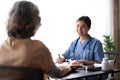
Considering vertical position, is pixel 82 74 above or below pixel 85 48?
below

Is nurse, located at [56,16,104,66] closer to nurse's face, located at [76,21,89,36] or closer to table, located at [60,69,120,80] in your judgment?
nurse's face, located at [76,21,89,36]

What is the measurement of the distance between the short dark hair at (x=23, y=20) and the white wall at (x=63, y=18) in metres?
1.61

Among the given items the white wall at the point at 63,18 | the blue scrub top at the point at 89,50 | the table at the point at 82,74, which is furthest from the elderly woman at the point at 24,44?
the white wall at the point at 63,18

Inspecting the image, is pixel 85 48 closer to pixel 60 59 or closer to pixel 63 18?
pixel 60 59

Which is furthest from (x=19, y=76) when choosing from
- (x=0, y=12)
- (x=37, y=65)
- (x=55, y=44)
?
(x=55, y=44)

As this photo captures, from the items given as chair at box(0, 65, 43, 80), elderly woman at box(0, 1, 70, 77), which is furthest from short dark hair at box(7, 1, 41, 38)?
chair at box(0, 65, 43, 80)

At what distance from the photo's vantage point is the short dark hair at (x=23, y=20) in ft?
5.44

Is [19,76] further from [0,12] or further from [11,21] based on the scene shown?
[0,12]

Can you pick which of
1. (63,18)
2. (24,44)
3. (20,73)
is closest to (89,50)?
(63,18)

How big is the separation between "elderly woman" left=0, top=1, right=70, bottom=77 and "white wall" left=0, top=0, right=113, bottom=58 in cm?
162

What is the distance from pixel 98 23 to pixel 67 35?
2.55 ft

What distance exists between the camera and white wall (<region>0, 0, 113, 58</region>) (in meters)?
3.69

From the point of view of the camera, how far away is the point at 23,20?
1.65 metres

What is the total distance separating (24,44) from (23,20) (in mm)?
152
